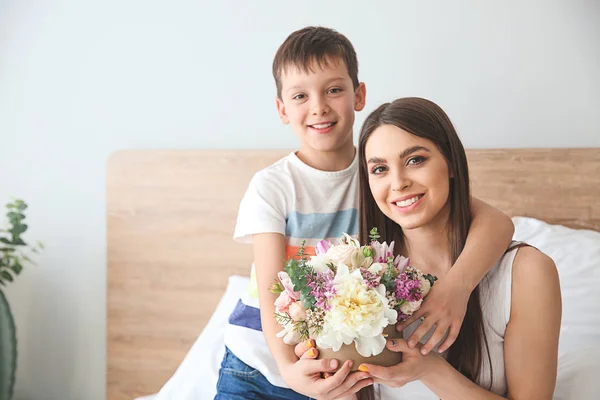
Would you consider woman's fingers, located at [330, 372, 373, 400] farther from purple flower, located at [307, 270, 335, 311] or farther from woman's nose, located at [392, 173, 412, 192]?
woman's nose, located at [392, 173, 412, 192]

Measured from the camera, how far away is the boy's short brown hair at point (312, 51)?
1.70 meters

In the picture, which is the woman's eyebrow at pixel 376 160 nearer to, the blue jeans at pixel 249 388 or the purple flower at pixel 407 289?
the purple flower at pixel 407 289

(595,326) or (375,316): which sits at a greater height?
(375,316)

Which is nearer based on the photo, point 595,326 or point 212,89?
point 595,326

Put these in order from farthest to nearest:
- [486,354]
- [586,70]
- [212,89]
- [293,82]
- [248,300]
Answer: [212,89]
[586,70]
[248,300]
[293,82]
[486,354]

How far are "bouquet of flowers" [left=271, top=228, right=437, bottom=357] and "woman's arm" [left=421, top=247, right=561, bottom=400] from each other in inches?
9.7

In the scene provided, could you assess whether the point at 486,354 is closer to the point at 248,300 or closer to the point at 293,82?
the point at 248,300

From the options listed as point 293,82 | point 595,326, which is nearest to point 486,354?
point 595,326

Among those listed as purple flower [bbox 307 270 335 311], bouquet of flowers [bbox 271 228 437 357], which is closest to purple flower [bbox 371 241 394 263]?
bouquet of flowers [bbox 271 228 437 357]

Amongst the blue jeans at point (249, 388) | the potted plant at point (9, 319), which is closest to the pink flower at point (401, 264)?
the blue jeans at point (249, 388)

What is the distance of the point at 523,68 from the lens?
2.42 meters

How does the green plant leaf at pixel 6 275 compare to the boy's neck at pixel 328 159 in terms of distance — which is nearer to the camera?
the boy's neck at pixel 328 159

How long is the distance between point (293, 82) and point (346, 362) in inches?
30.3

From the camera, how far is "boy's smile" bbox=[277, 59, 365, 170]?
168 cm
